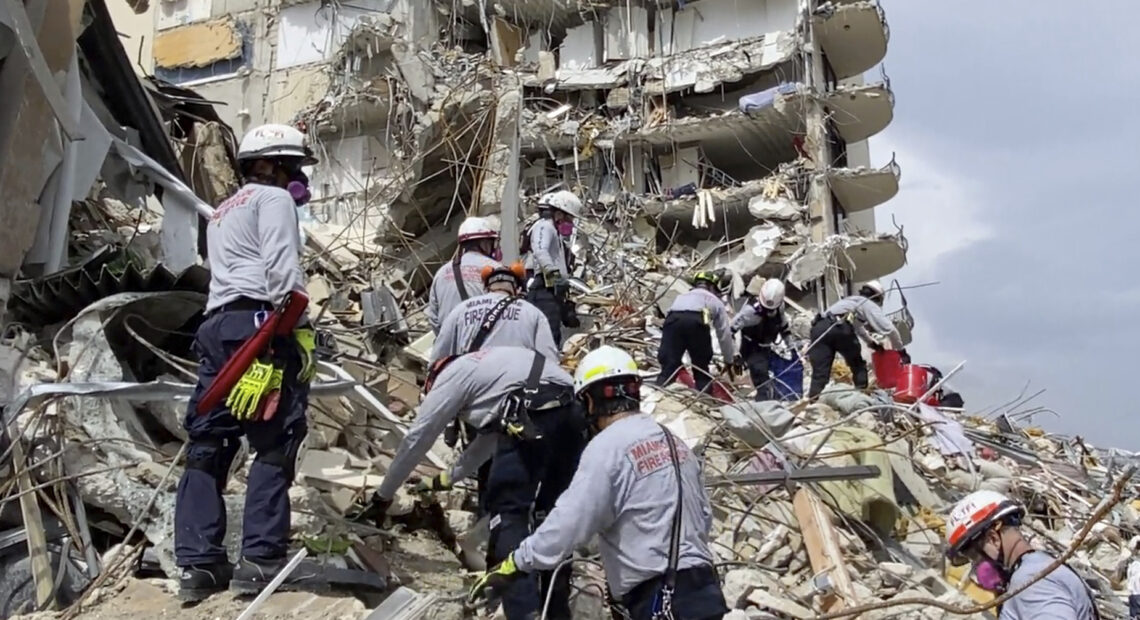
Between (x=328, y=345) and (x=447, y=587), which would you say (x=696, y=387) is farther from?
(x=447, y=587)

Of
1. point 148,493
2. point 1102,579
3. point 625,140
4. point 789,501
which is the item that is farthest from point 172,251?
point 625,140

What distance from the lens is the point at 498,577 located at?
3.71m

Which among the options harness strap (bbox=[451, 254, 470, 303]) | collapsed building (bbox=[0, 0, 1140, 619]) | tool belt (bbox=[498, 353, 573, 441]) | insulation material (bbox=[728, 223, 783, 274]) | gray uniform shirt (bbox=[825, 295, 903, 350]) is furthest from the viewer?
insulation material (bbox=[728, 223, 783, 274])

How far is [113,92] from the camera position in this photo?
7.62 meters

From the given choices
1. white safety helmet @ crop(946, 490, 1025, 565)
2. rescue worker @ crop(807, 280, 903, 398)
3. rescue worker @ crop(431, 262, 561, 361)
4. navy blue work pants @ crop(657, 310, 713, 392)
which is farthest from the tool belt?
rescue worker @ crop(807, 280, 903, 398)

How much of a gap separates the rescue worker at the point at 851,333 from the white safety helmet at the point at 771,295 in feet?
1.69

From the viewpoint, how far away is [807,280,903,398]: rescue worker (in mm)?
9836

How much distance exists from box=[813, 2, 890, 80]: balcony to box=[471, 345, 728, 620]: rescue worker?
21.8 meters

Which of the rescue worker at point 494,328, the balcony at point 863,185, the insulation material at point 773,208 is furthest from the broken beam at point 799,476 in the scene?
the balcony at point 863,185

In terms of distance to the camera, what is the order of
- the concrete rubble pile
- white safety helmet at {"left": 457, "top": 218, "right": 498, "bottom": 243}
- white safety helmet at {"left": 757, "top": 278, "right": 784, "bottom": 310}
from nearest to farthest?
the concrete rubble pile
white safety helmet at {"left": 457, "top": 218, "right": 498, "bottom": 243}
white safety helmet at {"left": 757, "top": 278, "right": 784, "bottom": 310}

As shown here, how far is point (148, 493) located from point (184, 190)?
294cm

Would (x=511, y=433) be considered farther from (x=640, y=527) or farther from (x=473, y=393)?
(x=640, y=527)

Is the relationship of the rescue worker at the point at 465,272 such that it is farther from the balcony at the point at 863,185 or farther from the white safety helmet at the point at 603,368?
the balcony at the point at 863,185

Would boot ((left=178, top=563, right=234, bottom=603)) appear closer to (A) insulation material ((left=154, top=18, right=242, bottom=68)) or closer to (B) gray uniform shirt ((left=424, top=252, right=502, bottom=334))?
(B) gray uniform shirt ((left=424, top=252, right=502, bottom=334))
